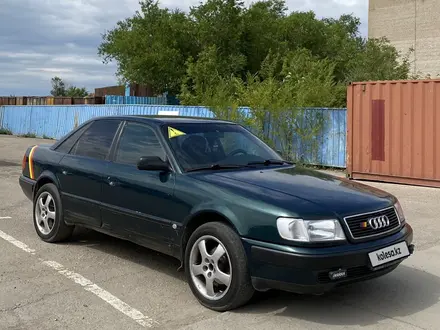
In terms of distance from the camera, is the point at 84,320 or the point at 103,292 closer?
the point at 84,320

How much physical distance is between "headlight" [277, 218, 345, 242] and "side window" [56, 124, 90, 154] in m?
3.18

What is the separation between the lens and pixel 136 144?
5199 mm

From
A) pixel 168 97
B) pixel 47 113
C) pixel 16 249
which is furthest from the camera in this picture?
pixel 168 97

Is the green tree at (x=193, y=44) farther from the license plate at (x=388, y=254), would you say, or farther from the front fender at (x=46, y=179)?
the license plate at (x=388, y=254)

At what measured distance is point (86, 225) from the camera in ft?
18.3

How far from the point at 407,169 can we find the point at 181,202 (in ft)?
29.1

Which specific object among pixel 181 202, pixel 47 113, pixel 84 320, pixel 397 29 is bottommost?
pixel 84 320

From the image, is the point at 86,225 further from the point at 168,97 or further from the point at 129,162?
the point at 168,97

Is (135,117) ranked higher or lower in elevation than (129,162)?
higher

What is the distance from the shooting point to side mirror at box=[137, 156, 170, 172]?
14.8 feet

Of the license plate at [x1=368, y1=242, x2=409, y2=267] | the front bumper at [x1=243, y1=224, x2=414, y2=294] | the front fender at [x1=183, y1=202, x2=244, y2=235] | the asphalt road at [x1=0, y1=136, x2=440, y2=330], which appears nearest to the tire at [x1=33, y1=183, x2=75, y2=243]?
the asphalt road at [x1=0, y1=136, x2=440, y2=330]

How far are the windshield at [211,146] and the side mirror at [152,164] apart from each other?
0.16 m

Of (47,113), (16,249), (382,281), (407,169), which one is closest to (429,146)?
(407,169)

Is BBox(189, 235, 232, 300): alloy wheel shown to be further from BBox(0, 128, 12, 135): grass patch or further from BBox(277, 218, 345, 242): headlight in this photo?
BBox(0, 128, 12, 135): grass patch
